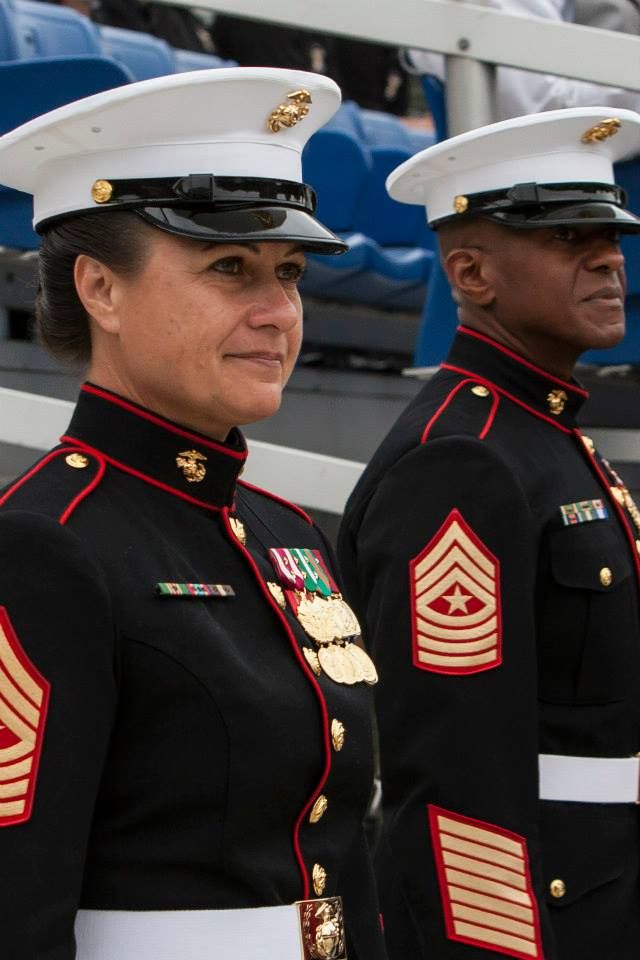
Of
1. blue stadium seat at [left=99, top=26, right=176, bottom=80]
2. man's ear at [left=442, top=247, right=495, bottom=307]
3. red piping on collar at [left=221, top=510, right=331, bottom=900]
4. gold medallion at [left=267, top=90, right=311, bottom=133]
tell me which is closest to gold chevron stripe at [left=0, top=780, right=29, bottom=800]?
red piping on collar at [left=221, top=510, right=331, bottom=900]

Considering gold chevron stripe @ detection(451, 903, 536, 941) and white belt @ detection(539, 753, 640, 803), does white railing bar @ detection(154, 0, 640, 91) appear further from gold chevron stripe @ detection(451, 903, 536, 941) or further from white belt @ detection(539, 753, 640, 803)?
gold chevron stripe @ detection(451, 903, 536, 941)

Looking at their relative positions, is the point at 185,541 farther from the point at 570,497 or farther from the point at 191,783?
the point at 570,497

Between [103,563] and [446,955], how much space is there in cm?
86

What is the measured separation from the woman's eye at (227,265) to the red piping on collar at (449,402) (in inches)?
28.7

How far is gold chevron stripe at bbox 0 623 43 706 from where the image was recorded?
1.34 metres

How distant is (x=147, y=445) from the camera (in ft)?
5.08

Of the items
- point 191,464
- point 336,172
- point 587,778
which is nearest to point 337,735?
point 191,464

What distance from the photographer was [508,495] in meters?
2.16

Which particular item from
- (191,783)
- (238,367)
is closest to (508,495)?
(238,367)

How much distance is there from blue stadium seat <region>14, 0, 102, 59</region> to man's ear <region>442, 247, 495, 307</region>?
1788 mm

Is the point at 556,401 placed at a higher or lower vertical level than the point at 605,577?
higher

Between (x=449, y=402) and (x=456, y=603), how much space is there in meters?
0.34

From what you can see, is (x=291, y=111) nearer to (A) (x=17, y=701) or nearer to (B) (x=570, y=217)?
(A) (x=17, y=701)

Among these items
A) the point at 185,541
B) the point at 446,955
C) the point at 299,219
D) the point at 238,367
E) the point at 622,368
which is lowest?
the point at 446,955
